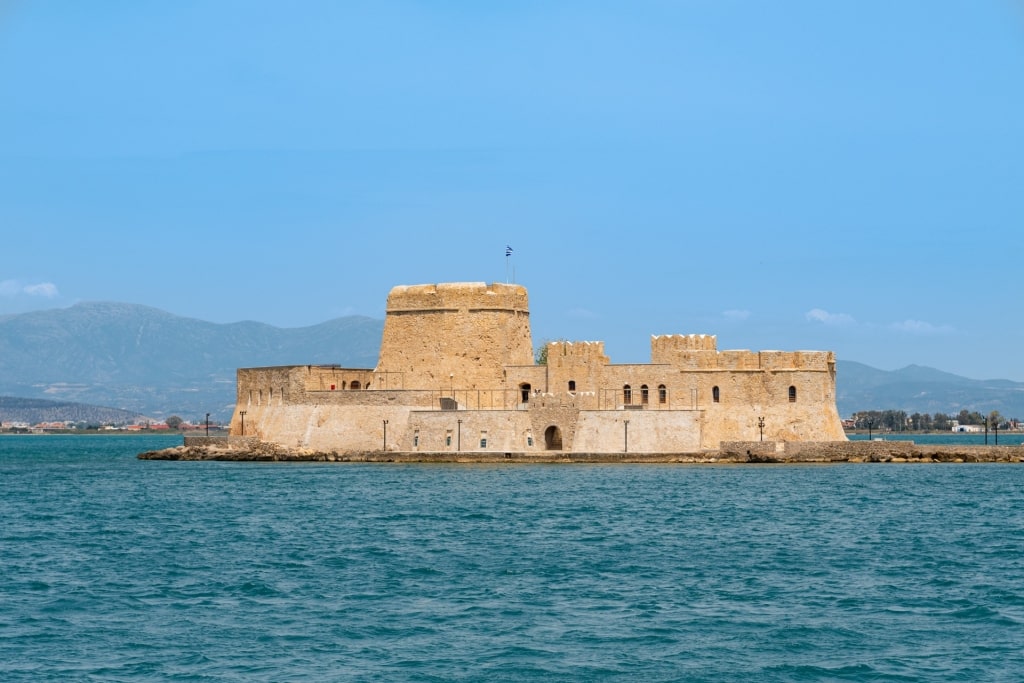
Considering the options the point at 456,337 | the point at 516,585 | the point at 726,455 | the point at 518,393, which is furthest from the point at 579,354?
the point at 516,585

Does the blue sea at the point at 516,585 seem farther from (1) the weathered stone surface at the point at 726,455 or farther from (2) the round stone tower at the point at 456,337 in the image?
(2) the round stone tower at the point at 456,337

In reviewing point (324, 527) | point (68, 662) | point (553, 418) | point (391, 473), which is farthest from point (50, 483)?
point (68, 662)

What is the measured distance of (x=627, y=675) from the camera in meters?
16.1

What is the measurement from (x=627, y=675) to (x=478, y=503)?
1966 centimetres

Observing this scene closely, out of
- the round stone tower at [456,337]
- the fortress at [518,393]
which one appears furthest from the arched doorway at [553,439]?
the round stone tower at [456,337]

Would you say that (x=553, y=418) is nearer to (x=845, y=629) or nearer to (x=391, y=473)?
(x=391, y=473)

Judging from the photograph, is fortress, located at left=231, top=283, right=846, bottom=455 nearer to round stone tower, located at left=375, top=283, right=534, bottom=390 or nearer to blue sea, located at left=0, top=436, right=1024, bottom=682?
round stone tower, located at left=375, top=283, right=534, bottom=390

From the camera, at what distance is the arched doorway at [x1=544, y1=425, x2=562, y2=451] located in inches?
1991

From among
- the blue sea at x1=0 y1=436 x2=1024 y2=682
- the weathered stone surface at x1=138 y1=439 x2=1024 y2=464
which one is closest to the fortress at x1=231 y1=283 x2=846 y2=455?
the weathered stone surface at x1=138 y1=439 x2=1024 y2=464

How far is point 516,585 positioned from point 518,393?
1241 inches

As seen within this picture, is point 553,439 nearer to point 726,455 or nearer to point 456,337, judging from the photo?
point 456,337

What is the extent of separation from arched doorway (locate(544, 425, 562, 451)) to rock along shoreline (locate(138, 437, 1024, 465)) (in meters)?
1.72

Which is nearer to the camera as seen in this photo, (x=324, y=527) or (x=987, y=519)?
(x=324, y=527)

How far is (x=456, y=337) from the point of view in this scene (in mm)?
53719
